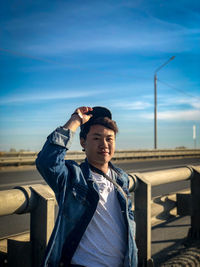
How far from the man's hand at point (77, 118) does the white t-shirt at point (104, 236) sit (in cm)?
38

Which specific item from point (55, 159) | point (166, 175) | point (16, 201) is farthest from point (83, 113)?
point (166, 175)

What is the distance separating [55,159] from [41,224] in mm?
494

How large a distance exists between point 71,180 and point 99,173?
291 mm

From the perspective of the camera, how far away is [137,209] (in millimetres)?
2859

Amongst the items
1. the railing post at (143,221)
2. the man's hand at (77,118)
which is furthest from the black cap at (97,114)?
the railing post at (143,221)

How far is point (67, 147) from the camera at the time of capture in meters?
1.66

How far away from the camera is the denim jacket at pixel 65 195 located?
5.23ft

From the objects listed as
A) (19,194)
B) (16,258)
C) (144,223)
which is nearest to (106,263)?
(16,258)

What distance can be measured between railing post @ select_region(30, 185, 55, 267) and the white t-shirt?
0.23m

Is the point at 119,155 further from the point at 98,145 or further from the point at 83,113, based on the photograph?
the point at 83,113

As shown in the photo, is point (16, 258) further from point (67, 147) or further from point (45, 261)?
point (67, 147)

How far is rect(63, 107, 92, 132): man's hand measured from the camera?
1.75 m

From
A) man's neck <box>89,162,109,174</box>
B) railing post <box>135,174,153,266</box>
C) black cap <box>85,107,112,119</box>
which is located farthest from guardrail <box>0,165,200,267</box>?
black cap <box>85,107,112,119</box>

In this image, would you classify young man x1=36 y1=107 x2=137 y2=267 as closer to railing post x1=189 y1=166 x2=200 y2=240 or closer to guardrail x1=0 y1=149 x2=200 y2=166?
railing post x1=189 y1=166 x2=200 y2=240
